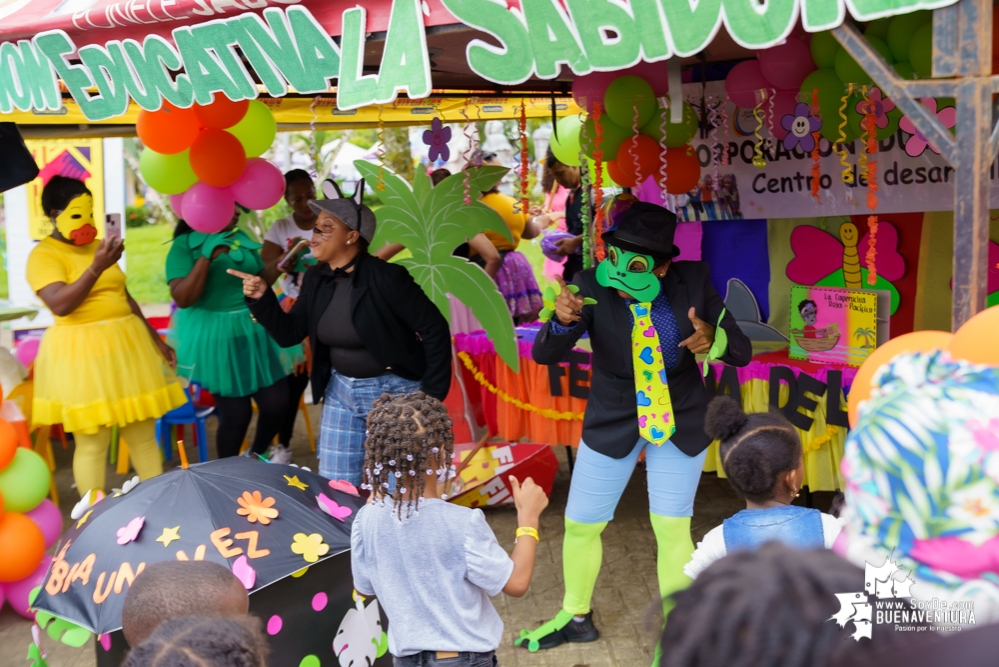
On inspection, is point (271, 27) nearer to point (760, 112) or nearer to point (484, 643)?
point (484, 643)

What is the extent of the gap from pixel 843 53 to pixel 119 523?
313 centimetres

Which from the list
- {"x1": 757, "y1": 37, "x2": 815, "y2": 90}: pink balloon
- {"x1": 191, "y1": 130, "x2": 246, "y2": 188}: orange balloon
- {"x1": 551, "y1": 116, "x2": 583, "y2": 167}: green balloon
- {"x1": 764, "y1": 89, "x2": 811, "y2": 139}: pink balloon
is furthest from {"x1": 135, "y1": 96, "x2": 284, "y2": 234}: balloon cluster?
{"x1": 764, "y1": 89, "x2": 811, "y2": 139}: pink balloon

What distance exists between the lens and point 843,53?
3.68 m

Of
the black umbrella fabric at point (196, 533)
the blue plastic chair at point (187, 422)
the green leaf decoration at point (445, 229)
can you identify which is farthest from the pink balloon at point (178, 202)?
the black umbrella fabric at point (196, 533)

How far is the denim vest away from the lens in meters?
2.26

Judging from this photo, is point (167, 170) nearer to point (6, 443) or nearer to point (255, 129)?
point (255, 129)

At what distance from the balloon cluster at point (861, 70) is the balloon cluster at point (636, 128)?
2.23ft

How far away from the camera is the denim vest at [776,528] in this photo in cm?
226

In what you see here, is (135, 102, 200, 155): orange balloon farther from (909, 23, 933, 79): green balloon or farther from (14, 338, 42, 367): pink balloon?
(909, 23, 933, 79): green balloon

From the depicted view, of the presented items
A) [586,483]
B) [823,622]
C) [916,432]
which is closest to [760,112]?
[586,483]

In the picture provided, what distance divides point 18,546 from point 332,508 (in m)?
2.01

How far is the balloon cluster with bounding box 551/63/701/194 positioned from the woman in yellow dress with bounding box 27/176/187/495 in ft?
8.09

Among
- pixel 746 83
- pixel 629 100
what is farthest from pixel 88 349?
pixel 746 83

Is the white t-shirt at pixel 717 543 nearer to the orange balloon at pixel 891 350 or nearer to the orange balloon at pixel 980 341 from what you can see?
the orange balloon at pixel 891 350
